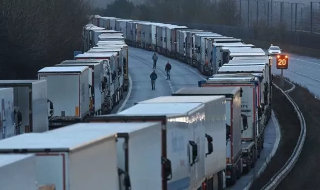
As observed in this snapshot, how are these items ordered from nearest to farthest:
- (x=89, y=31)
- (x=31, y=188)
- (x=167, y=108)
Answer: (x=31, y=188)
(x=167, y=108)
(x=89, y=31)

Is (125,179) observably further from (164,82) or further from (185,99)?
(164,82)

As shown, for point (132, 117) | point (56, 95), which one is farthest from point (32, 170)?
point (56, 95)

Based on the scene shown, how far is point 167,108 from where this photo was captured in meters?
20.7

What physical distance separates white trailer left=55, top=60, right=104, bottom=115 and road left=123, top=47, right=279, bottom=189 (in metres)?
5.03

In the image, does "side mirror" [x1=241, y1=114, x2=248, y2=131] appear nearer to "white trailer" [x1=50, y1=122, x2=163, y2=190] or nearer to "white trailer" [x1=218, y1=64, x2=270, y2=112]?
"white trailer" [x1=218, y1=64, x2=270, y2=112]

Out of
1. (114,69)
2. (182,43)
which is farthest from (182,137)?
(182,43)

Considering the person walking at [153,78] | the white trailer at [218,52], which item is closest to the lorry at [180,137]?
the white trailer at [218,52]

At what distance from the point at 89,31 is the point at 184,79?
86.3ft

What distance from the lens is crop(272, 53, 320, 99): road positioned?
2907 inches

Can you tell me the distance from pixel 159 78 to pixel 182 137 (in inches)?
2136

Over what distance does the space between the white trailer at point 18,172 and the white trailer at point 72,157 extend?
513 mm

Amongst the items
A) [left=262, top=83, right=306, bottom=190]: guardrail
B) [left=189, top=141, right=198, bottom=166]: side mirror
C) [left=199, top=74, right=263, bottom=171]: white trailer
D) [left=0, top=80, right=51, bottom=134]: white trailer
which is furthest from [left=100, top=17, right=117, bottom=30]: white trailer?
[left=189, top=141, right=198, bottom=166]: side mirror

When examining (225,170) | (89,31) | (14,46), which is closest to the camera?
(225,170)

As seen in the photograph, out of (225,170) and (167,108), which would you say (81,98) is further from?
(167,108)
